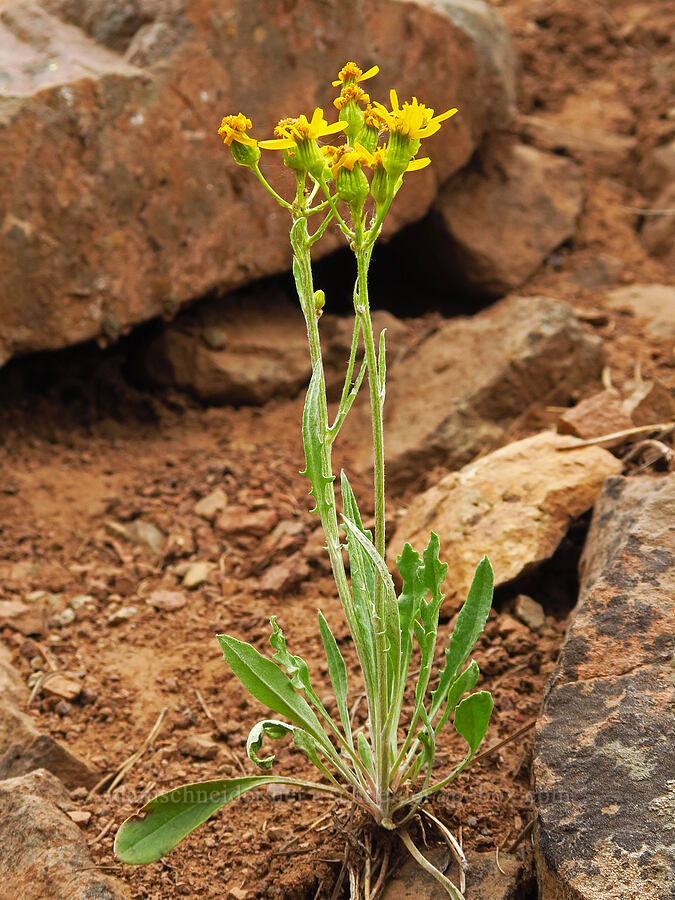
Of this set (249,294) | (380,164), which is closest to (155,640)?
(380,164)

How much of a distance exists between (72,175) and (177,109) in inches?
20.3

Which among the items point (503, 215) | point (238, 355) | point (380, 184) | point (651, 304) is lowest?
point (651, 304)

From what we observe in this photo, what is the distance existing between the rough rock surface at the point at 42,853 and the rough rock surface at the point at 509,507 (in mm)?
1177

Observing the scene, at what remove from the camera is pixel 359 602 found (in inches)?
75.4

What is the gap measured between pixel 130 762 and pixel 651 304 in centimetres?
297

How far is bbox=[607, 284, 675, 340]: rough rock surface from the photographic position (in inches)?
156

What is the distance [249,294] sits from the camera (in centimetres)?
430

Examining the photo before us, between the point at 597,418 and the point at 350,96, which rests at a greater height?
the point at 350,96

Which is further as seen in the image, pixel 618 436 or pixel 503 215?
pixel 503 215

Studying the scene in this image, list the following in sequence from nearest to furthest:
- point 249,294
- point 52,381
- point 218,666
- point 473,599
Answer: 1. point 473,599
2. point 218,666
3. point 52,381
4. point 249,294

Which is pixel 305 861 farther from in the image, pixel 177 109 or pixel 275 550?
pixel 177 109

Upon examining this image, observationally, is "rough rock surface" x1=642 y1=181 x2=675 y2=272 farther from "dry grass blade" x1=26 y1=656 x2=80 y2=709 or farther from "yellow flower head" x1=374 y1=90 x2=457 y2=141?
"dry grass blade" x1=26 y1=656 x2=80 y2=709

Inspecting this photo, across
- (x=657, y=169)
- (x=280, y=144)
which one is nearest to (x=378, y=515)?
(x=280, y=144)

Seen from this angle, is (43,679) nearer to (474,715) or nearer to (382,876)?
(382,876)
